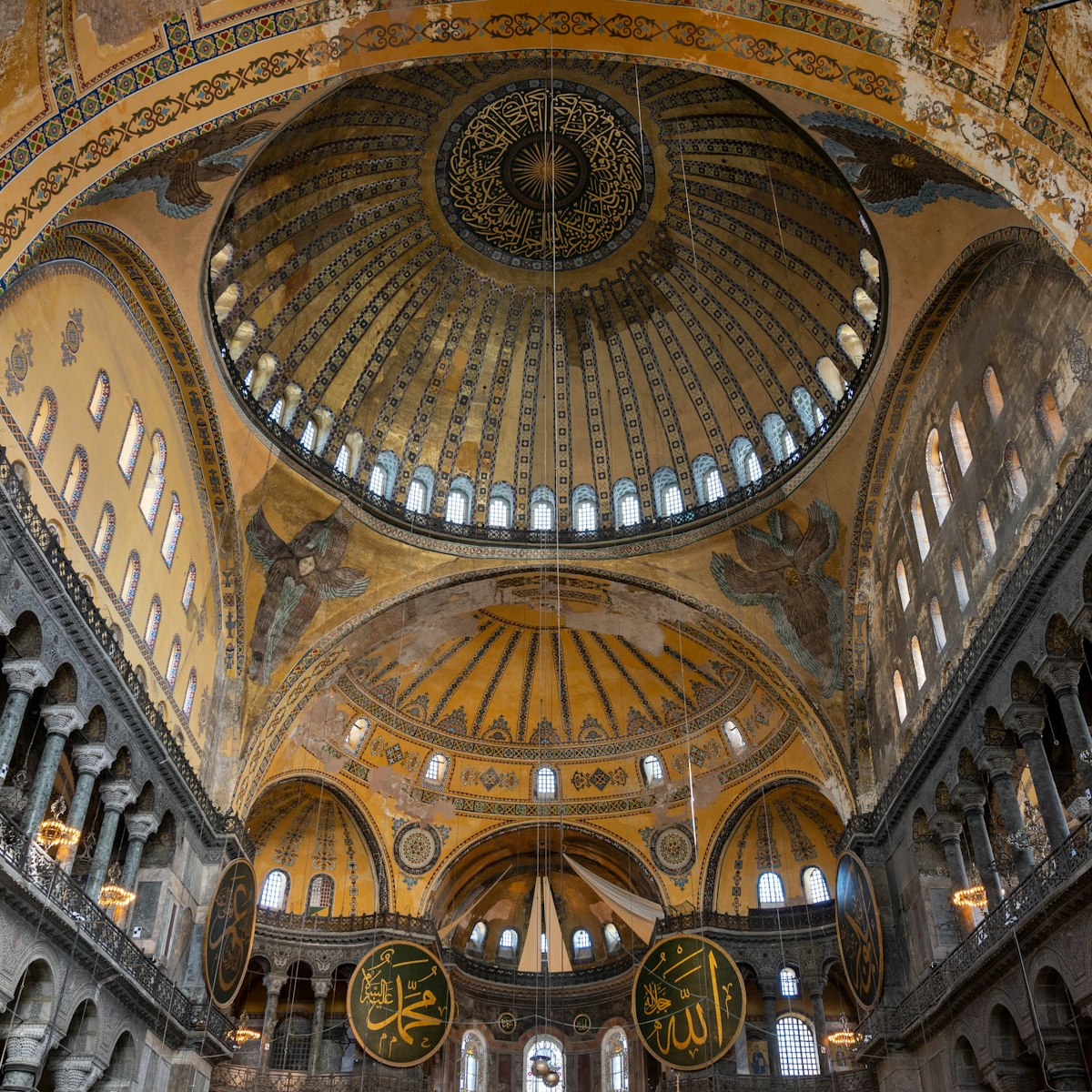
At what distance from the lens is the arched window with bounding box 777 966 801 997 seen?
20.9 m

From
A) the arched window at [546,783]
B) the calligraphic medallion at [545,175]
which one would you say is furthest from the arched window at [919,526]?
the arched window at [546,783]

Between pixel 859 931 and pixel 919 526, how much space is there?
6110 mm

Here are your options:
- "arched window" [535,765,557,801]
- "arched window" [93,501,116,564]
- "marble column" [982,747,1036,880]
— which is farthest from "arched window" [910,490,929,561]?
"arched window" [93,501,116,564]

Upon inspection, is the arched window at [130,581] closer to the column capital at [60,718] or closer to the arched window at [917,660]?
the column capital at [60,718]

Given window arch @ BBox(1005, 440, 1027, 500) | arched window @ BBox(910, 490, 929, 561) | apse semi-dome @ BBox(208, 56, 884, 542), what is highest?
apse semi-dome @ BBox(208, 56, 884, 542)

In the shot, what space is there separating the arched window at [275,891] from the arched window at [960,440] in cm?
1498

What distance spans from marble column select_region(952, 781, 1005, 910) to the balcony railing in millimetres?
10736

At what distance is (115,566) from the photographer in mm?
13859

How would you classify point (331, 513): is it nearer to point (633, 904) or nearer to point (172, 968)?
point (172, 968)

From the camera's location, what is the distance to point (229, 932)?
15727mm

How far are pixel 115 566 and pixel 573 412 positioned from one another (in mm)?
9158

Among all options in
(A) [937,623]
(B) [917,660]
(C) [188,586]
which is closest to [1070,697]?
(A) [937,623]

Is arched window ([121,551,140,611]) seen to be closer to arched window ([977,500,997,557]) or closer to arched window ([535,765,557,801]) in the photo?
arched window ([535,765,557,801])

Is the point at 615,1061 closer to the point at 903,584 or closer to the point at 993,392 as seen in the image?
the point at 903,584
